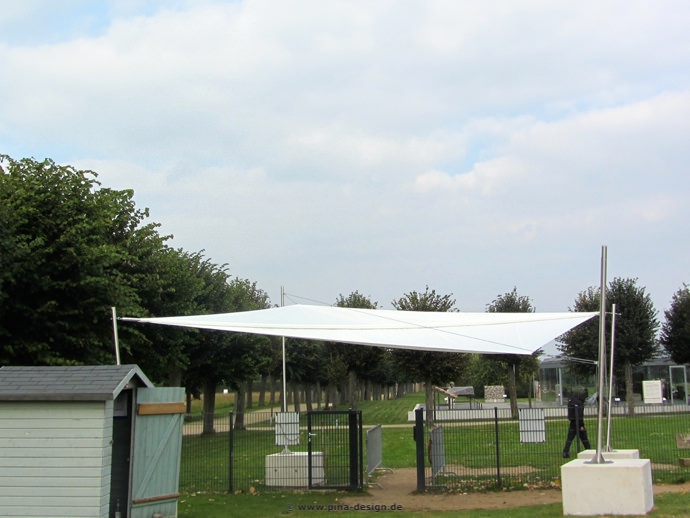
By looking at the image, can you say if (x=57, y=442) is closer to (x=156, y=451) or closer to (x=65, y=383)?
(x=65, y=383)

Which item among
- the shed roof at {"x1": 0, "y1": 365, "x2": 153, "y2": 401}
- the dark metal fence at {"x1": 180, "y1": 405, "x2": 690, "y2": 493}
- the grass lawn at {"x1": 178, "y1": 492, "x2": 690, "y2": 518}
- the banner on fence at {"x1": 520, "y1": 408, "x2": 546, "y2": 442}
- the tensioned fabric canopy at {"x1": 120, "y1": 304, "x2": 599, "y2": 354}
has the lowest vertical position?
the grass lawn at {"x1": 178, "y1": 492, "x2": 690, "y2": 518}

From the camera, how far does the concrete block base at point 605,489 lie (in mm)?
10688

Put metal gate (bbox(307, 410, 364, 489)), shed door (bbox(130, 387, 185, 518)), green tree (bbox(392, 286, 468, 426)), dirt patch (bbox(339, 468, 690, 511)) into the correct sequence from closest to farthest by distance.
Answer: shed door (bbox(130, 387, 185, 518))
dirt patch (bbox(339, 468, 690, 511))
metal gate (bbox(307, 410, 364, 489))
green tree (bbox(392, 286, 468, 426))

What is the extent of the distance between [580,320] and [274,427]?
684cm

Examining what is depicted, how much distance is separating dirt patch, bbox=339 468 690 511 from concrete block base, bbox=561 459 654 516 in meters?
1.87

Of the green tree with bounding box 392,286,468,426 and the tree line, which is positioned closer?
the tree line

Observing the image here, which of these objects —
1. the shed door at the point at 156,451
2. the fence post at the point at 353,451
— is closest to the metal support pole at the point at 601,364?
the fence post at the point at 353,451

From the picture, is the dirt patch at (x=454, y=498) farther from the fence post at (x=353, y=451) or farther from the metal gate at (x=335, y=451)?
the metal gate at (x=335, y=451)

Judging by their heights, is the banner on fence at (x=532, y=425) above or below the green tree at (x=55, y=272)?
below

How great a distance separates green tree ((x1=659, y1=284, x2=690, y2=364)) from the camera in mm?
40375

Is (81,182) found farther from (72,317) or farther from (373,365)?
(373,365)

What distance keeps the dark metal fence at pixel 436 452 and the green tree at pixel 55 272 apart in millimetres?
4520

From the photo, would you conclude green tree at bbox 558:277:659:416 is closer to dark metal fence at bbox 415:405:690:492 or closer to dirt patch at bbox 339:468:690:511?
dark metal fence at bbox 415:405:690:492

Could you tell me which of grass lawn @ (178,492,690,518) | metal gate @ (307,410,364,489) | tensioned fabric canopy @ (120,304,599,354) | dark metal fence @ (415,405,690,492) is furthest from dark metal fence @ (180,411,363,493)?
tensioned fabric canopy @ (120,304,599,354)
